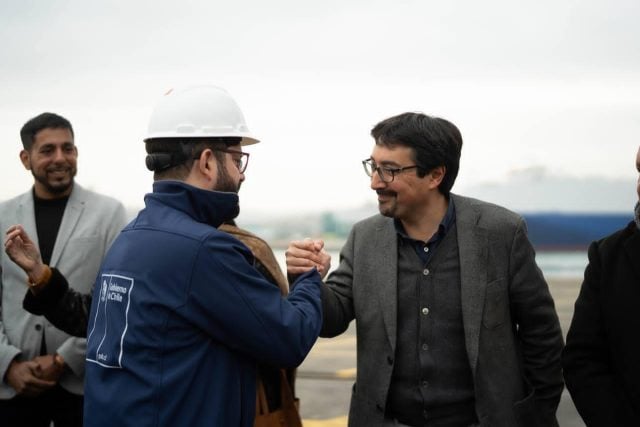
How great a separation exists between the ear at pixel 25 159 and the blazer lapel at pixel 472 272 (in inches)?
85.2

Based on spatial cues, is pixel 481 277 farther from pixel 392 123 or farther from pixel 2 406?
pixel 2 406

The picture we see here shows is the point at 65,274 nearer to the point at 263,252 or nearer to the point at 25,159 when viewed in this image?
the point at 25,159

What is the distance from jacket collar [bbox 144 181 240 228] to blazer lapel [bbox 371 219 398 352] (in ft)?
2.70

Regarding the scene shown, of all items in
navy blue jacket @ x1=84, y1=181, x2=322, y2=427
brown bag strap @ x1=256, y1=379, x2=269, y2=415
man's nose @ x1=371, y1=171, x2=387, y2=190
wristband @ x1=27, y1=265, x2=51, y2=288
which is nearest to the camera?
navy blue jacket @ x1=84, y1=181, x2=322, y2=427

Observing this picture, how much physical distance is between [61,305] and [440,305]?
1579 mm

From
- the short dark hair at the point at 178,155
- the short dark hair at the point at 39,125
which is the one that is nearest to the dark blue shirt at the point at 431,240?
the short dark hair at the point at 178,155

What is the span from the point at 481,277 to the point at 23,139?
2.38 meters

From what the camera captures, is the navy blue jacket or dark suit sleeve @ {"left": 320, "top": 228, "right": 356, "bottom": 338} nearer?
the navy blue jacket

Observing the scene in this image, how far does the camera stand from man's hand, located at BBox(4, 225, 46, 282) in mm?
3512

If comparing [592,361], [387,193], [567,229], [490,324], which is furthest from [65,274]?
[567,229]

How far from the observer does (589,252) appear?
272 centimetres

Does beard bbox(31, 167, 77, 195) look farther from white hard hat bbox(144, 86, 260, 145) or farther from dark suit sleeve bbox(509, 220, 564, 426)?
dark suit sleeve bbox(509, 220, 564, 426)

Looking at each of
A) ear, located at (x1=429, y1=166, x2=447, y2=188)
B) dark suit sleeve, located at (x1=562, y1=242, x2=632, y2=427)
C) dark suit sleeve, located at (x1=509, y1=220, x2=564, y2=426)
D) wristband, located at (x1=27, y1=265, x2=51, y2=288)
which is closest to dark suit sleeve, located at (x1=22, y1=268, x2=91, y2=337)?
wristband, located at (x1=27, y1=265, x2=51, y2=288)

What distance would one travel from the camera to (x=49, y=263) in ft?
12.9
